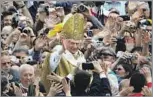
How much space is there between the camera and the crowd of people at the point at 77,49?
2029 millimetres

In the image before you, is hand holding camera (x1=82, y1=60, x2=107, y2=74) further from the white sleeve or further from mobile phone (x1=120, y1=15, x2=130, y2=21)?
mobile phone (x1=120, y1=15, x2=130, y2=21)

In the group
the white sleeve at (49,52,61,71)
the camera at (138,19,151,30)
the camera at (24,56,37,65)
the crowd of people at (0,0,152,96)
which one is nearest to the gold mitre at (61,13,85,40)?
the crowd of people at (0,0,152,96)

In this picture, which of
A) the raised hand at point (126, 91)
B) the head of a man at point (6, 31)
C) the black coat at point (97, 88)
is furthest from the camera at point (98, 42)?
the head of a man at point (6, 31)

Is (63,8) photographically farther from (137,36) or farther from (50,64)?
(137,36)

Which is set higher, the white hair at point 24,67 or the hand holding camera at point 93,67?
the white hair at point 24,67

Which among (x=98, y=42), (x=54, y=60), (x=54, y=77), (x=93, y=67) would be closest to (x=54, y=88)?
(x=54, y=77)

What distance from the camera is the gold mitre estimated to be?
204cm

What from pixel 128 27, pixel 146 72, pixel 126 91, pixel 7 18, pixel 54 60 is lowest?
pixel 126 91

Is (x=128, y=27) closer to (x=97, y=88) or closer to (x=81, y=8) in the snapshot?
(x=81, y=8)

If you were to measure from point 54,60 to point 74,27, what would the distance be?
0.24m

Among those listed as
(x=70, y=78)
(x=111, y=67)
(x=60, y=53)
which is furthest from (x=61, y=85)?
(x=111, y=67)

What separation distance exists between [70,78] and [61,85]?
7 centimetres

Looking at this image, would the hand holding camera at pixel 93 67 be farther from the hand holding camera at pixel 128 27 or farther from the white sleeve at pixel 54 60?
the hand holding camera at pixel 128 27

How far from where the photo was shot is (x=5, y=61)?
2.05 meters
